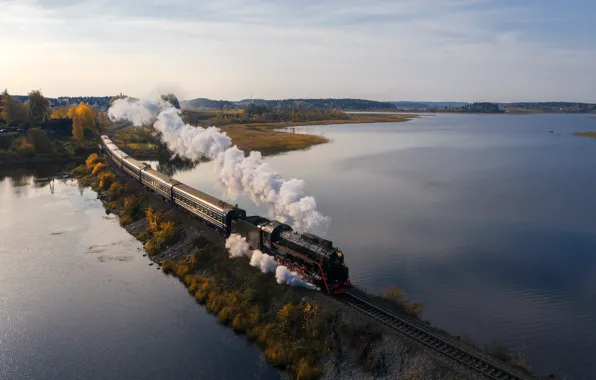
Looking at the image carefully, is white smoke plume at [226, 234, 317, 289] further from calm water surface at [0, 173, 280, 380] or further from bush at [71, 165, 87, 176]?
bush at [71, 165, 87, 176]

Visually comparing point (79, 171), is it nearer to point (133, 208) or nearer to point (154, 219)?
point (133, 208)

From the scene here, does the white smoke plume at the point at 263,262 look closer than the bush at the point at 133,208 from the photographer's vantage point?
Yes

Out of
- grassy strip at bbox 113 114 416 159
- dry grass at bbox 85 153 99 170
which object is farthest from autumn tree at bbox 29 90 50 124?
dry grass at bbox 85 153 99 170

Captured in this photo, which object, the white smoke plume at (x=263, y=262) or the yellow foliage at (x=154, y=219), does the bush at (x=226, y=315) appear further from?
the yellow foliage at (x=154, y=219)

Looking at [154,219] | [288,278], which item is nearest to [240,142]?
[154,219]

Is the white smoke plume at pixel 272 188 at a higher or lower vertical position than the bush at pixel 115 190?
higher

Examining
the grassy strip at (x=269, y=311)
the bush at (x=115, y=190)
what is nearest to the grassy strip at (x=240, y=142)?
the bush at (x=115, y=190)
